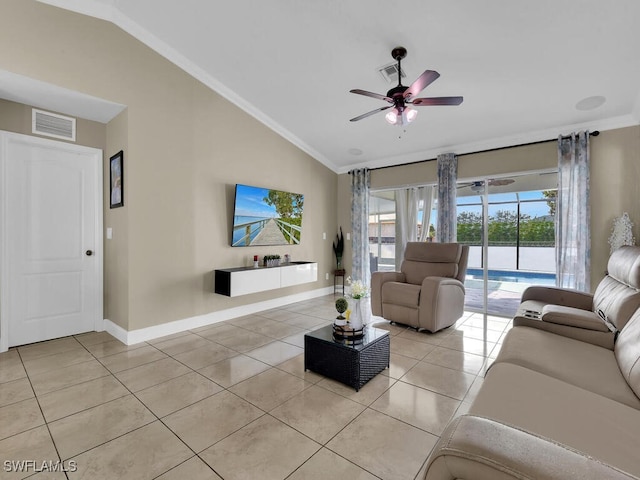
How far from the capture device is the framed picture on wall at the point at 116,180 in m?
3.30

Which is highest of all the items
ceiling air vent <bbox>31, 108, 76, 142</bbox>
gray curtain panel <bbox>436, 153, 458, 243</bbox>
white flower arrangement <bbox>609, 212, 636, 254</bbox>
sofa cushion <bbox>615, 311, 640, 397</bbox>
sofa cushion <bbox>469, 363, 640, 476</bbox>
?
ceiling air vent <bbox>31, 108, 76, 142</bbox>

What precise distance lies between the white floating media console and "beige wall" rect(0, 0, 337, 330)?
0.26 m

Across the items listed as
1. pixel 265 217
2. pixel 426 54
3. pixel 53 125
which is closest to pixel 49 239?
pixel 53 125

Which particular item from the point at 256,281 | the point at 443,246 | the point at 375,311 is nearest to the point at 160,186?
the point at 256,281

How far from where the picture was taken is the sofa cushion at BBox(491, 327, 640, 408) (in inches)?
55.0

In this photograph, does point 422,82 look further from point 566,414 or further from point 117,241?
point 117,241

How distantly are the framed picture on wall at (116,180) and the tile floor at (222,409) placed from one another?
5.24 feet

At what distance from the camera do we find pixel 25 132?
10.2 ft

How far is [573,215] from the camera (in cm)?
398

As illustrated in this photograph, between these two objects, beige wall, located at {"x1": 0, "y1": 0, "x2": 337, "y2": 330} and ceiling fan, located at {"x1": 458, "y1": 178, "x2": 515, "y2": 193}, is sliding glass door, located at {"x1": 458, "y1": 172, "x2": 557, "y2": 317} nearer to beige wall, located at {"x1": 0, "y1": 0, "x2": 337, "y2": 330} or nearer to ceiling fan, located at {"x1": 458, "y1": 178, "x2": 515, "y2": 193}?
ceiling fan, located at {"x1": 458, "y1": 178, "x2": 515, "y2": 193}

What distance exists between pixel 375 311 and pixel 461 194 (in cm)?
269

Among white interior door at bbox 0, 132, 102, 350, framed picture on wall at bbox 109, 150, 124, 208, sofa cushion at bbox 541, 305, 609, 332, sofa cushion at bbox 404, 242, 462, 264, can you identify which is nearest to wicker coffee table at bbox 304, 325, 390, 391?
sofa cushion at bbox 541, 305, 609, 332

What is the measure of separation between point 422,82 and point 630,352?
2303 mm

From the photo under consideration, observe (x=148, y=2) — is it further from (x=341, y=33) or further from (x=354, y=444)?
(x=354, y=444)
